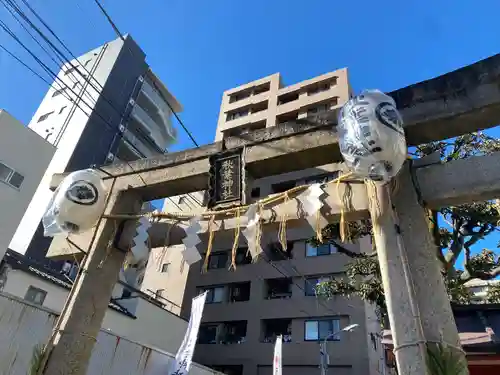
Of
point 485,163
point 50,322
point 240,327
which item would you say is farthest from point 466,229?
point 240,327

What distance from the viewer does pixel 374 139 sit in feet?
13.2

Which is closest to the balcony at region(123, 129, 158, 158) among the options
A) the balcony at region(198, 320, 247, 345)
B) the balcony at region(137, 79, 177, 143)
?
the balcony at region(137, 79, 177, 143)

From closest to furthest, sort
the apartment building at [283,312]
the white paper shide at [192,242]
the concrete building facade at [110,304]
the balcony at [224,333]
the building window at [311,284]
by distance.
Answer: the white paper shide at [192,242] → the concrete building facade at [110,304] → the apartment building at [283,312] → the building window at [311,284] → the balcony at [224,333]

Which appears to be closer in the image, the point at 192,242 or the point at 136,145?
the point at 192,242

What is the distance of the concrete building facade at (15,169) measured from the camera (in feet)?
48.6

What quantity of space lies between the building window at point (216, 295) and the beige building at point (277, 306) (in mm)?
78

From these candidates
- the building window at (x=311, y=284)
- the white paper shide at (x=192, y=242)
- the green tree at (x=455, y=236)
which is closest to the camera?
the white paper shide at (x=192, y=242)

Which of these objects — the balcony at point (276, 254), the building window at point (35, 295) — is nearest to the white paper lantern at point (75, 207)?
the building window at point (35, 295)

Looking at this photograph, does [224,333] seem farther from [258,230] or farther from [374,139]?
[374,139]

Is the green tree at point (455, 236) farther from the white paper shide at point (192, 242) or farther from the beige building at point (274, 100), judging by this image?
the beige building at point (274, 100)

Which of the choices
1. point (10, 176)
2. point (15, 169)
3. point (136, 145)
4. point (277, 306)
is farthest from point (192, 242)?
point (136, 145)

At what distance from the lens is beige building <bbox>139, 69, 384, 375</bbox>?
23422 millimetres

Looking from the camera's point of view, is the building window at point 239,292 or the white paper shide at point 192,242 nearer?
the white paper shide at point 192,242

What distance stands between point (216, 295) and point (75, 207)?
25.3 m
